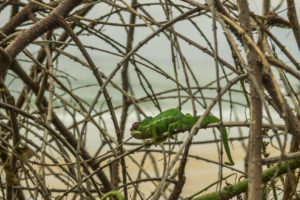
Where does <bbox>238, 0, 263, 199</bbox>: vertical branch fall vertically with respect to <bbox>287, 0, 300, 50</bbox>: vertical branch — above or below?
below

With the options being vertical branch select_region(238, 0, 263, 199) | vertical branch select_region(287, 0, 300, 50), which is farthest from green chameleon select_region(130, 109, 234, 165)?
vertical branch select_region(238, 0, 263, 199)

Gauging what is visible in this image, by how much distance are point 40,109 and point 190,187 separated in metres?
1.85

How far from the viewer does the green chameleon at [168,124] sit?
148 cm

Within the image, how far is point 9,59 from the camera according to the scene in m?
1.23

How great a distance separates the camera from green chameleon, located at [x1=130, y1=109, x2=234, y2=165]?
1482 millimetres

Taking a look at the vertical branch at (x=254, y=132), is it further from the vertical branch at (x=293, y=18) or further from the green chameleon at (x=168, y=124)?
the green chameleon at (x=168, y=124)

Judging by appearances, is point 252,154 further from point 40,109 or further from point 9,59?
point 40,109

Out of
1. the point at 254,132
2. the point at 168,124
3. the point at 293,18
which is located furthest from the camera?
the point at 168,124

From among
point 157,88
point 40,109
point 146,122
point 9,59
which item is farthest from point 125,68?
point 157,88

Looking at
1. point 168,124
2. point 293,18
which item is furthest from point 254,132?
point 168,124

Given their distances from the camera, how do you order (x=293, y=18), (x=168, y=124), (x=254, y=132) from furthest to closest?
1. (x=168, y=124)
2. (x=293, y=18)
3. (x=254, y=132)

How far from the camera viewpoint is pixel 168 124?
1.61 metres

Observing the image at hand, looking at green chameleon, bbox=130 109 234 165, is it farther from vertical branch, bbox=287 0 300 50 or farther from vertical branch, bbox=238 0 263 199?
vertical branch, bbox=238 0 263 199

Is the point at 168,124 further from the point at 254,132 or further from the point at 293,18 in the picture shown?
the point at 254,132
